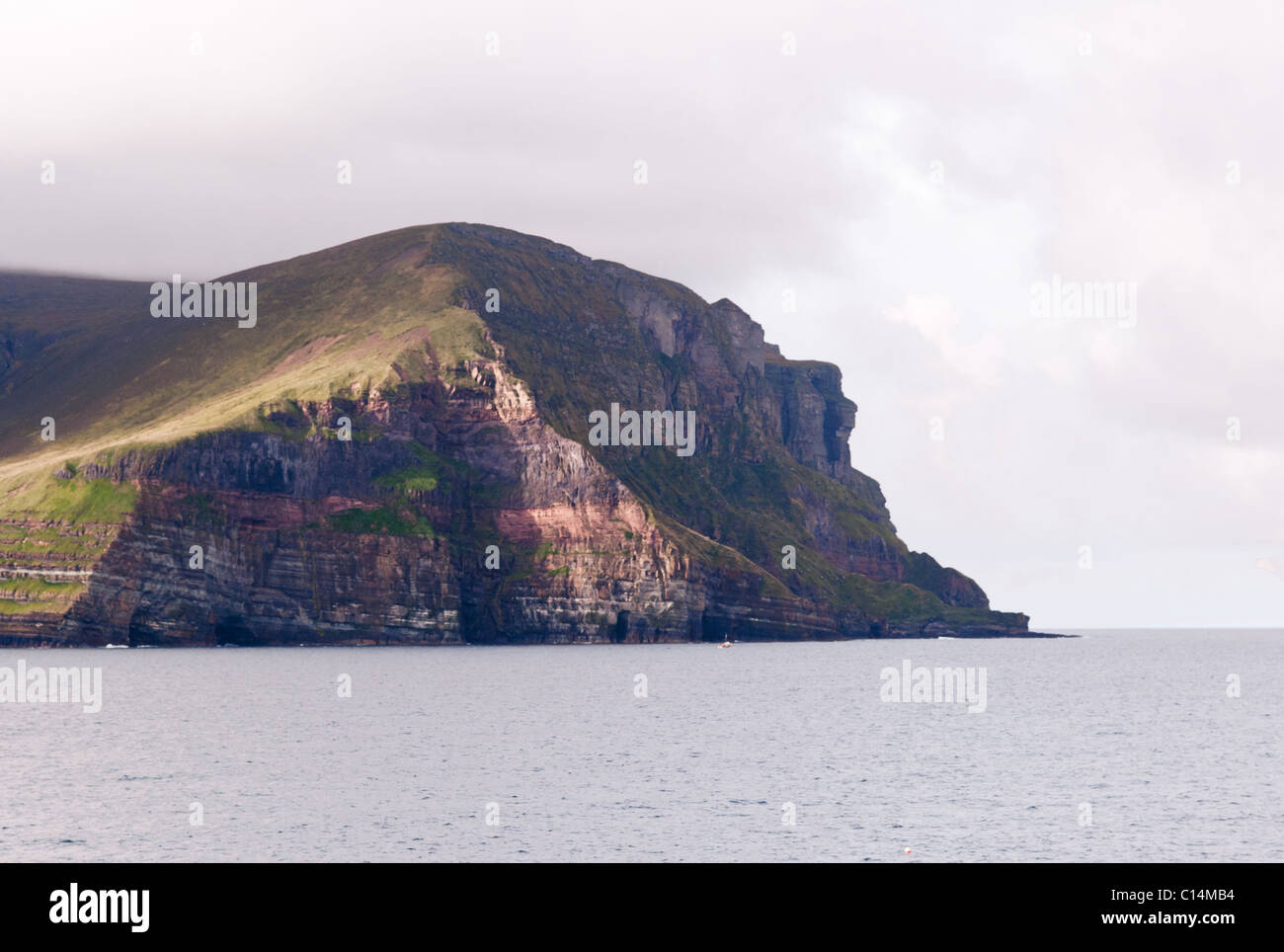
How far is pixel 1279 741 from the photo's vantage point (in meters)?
145

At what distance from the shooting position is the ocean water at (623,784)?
75500mm

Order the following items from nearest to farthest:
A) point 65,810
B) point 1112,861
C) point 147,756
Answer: point 1112,861 < point 65,810 < point 147,756

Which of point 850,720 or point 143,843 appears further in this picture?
point 850,720

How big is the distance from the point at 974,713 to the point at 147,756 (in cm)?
10247

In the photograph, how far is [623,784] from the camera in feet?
327

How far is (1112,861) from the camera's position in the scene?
71.1 meters

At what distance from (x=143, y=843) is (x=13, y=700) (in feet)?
390

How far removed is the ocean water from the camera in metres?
75.5
